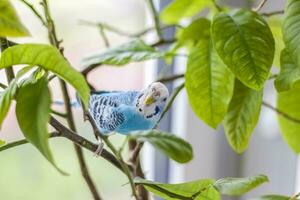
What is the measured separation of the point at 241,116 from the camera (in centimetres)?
53

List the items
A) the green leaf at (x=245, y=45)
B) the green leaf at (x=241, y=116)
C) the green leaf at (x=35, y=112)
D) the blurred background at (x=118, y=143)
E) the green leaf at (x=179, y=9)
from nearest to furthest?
the green leaf at (x=35, y=112) → the green leaf at (x=245, y=45) → the green leaf at (x=241, y=116) → the green leaf at (x=179, y=9) → the blurred background at (x=118, y=143)

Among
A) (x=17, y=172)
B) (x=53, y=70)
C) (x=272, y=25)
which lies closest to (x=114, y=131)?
(x=53, y=70)

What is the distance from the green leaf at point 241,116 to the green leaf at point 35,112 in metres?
0.24

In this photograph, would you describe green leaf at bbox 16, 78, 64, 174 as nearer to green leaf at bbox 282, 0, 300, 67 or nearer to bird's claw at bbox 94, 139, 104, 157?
bird's claw at bbox 94, 139, 104, 157

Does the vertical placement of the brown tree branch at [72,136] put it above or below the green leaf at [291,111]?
above

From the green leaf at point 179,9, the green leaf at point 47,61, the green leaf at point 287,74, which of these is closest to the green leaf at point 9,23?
the green leaf at point 47,61

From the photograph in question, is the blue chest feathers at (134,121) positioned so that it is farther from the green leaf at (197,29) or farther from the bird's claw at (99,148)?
the green leaf at (197,29)

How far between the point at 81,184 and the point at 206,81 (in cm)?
44

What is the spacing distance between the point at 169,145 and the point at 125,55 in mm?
107

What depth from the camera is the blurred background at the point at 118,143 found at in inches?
31.4

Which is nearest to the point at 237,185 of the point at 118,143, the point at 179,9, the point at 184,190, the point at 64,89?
the point at 184,190

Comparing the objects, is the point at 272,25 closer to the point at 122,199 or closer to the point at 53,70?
the point at 53,70

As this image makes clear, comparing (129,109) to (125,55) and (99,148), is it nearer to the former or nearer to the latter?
(99,148)

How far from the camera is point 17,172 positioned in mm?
802
